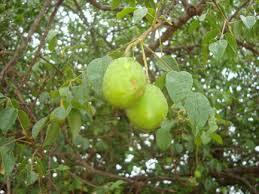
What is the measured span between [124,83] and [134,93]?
0.12 feet

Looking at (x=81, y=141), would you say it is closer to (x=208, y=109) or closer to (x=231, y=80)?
(x=231, y=80)

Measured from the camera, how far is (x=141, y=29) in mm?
4227

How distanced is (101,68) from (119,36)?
284 cm

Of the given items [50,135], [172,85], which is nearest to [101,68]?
[172,85]

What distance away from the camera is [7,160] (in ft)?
6.11

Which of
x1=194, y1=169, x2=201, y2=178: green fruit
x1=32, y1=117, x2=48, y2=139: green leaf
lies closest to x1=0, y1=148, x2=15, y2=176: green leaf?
x1=32, y1=117, x2=48, y2=139: green leaf

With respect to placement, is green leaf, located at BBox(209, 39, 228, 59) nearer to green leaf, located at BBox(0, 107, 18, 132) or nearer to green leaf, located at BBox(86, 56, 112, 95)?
green leaf, located at BBox(86, 56, 112, 95)

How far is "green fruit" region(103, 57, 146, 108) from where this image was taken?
4.38 ft

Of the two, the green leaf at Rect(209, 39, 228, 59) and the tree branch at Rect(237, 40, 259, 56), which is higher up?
the tree branch at Rect(237, 40, 259, 56)

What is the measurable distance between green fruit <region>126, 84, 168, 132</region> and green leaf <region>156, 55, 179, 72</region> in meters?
0.12

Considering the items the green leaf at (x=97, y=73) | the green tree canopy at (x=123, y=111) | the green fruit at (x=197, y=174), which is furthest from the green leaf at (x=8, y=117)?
the green fruit at (x=197, y=174)

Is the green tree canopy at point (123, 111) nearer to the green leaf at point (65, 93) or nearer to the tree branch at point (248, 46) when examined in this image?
the tree branch at point (248, 46)

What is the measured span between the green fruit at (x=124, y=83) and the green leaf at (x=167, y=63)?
6.0 inches

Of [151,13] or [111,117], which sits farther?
[111,117]
